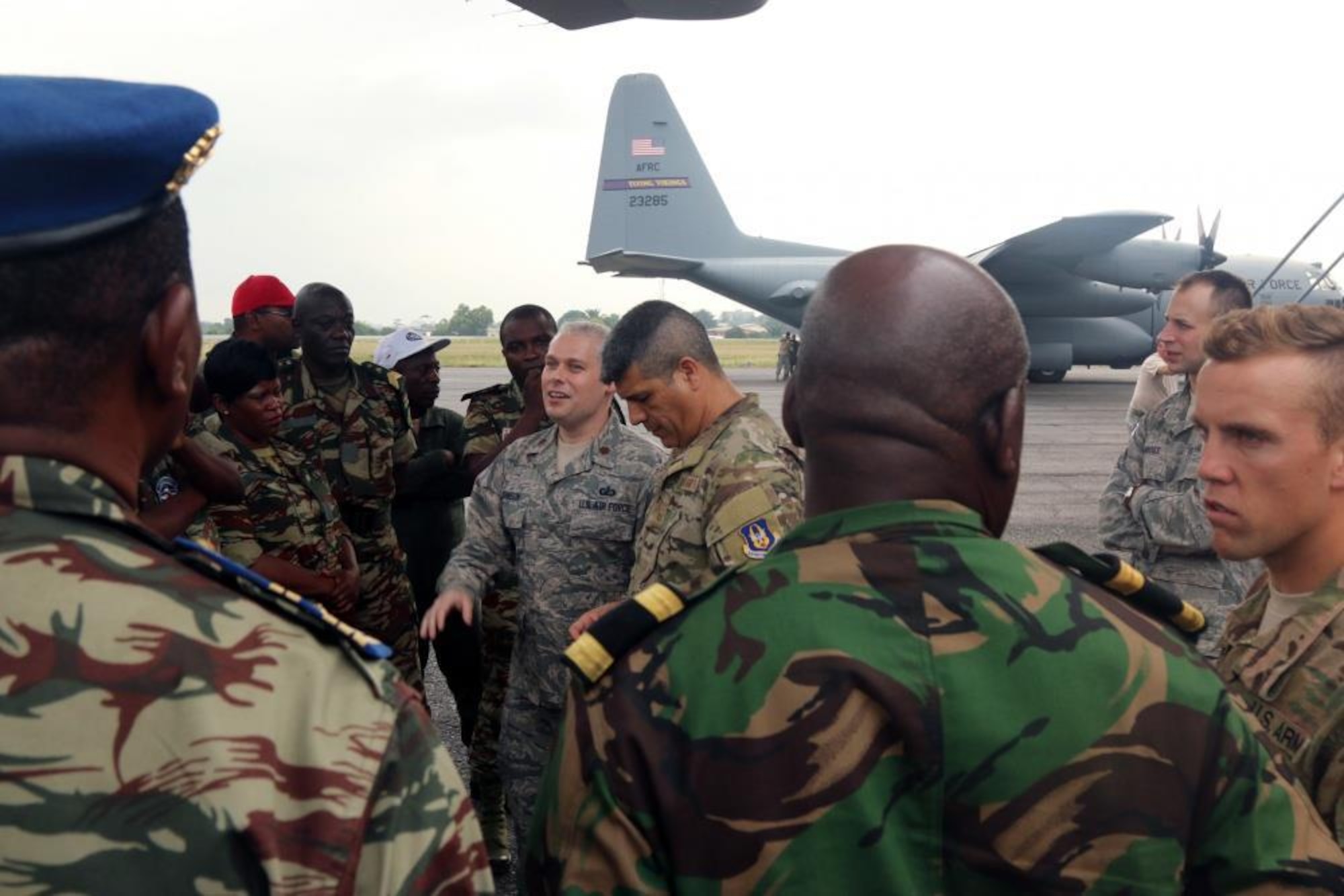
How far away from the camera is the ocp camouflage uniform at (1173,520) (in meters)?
3.64

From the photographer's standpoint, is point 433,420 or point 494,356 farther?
point 494,356

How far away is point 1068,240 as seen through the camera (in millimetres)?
20531

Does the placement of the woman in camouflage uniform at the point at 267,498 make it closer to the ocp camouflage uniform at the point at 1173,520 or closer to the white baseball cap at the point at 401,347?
the white baseball cap at the point at 401,347

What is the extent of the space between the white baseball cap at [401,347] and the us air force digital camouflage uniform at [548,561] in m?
2.11

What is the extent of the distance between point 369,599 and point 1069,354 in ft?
68.9

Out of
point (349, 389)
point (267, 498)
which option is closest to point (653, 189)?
point (349, 389)

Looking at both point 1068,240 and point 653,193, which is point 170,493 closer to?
point 1068,240

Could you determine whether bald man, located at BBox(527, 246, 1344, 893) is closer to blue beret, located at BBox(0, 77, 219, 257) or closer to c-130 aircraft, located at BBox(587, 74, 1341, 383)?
blue beret, located at BBox(0, 77, 219, 257)

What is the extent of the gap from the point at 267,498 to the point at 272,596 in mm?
2832

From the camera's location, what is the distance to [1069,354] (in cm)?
2284

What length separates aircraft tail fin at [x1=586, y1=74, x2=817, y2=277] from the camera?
26.4 m

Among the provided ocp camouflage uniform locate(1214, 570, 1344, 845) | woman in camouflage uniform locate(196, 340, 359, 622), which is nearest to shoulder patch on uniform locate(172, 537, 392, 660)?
ocp camouflage uniform locate(1214, 570, 1344, 845)

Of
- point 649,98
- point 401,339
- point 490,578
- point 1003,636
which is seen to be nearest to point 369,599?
point 490,578

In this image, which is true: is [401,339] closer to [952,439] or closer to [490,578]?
[490,578]
